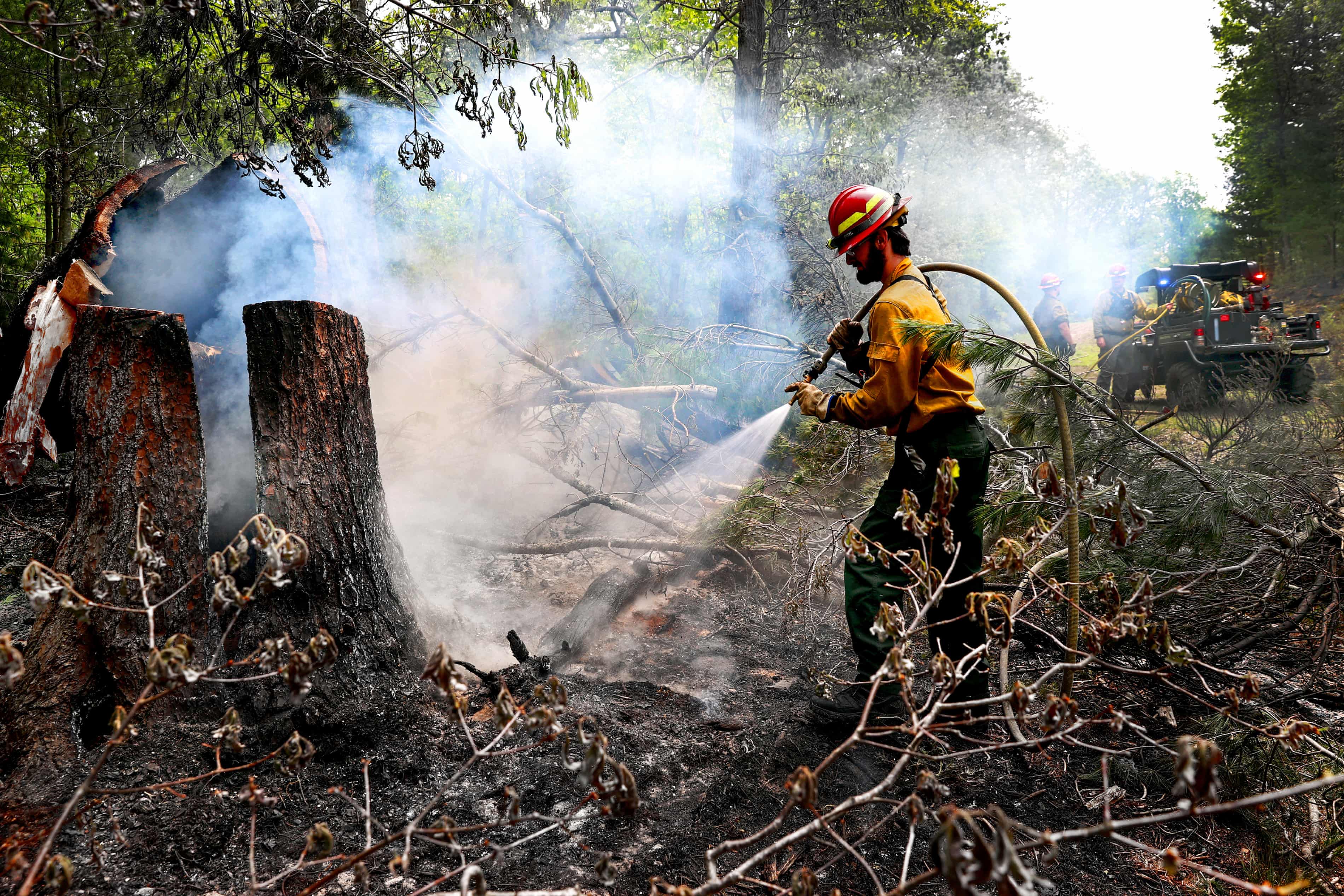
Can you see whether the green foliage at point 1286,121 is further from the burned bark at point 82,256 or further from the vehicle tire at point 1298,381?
the burned bark at point 82,256

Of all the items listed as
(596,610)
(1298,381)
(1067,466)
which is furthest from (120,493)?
(1298,381)

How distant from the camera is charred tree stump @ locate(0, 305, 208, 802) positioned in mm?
2623

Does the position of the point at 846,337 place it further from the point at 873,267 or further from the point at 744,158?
the point at 744,158

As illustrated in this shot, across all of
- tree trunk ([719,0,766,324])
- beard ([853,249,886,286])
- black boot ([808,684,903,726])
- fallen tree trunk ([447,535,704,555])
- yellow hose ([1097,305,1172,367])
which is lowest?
black boot ([808,684,903,726])

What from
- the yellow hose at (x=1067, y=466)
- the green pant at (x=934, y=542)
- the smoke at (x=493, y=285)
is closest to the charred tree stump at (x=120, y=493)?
the smoke at (x=493, y=285)

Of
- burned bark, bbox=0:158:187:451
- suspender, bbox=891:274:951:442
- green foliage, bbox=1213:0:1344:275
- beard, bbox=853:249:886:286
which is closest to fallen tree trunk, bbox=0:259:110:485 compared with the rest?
burned bark, bbox=0:158:187:451

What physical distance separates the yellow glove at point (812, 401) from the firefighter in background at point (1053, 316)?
8.21 m

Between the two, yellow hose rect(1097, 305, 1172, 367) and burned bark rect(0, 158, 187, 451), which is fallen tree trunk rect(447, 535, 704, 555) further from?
yellow hose rect(1097, 305, 1172, 367)

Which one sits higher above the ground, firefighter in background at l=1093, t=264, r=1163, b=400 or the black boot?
firefighter in background at l=1093, t=264, r=1163, b=400

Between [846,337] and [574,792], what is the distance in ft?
7.41

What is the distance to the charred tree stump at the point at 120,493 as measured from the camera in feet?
8.61

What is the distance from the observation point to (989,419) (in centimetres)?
455

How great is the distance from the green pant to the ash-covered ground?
377 millimetres

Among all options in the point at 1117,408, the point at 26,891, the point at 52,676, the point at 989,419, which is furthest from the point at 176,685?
the point at 989,419
